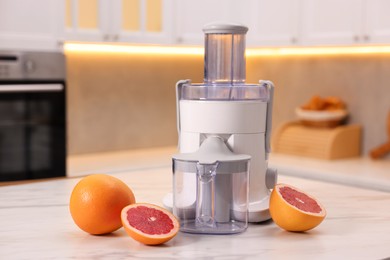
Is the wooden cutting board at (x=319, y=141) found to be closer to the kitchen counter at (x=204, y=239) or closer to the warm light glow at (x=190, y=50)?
the warm light glow at (x=190, y=50)

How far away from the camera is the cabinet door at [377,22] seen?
2.96 metres

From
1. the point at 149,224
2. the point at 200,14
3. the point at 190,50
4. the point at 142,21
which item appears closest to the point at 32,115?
the point at 142,21

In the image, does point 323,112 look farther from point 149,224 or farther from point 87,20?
point 149,224

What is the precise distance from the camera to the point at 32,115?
2980mm

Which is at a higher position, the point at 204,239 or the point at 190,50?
the point at 190,50

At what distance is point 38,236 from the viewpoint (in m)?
1.15

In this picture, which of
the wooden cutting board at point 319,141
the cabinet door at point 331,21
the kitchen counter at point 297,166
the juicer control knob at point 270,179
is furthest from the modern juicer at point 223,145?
the wooden cutting board at point 319,141

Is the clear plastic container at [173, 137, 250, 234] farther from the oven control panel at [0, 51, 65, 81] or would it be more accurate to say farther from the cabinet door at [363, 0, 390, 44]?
the cabinet door at [363, 0, 390, 44]

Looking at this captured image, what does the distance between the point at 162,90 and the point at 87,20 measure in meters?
0.87

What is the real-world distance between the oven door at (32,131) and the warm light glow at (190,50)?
0.46 meters

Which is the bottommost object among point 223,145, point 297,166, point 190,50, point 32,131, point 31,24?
point 297,166

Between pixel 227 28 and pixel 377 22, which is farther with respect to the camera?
pixel 377 22

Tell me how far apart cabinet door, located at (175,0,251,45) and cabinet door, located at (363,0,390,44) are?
794 millimetres

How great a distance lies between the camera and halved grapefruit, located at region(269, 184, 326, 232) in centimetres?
114
